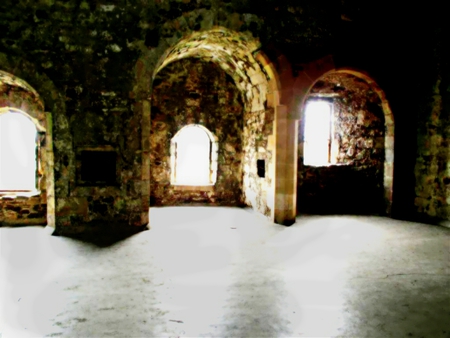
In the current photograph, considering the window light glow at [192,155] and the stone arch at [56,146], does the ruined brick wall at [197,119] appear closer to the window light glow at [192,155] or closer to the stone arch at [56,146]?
the stone arch at [56,146]

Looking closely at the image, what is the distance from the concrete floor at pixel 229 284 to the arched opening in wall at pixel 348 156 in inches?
87.5

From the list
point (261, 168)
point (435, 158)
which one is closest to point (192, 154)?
point (261, 168)

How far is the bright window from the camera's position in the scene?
8773mm

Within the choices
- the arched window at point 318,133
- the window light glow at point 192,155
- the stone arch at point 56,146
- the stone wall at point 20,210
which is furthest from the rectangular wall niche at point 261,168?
the window light glow at point 192,155

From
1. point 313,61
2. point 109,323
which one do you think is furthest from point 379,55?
point 109,323

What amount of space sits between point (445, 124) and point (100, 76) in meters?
5.87

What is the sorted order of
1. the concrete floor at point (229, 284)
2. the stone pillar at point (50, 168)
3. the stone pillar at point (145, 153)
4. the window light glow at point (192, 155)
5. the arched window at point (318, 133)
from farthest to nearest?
the window light glow at point (192, 155) < the arched window at point (318, 133) < the stone pillar at point (145, 153) < the stone pillar at point (50, 168) < the concrete floor at point (229, 284)

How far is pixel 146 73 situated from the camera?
17.9ft

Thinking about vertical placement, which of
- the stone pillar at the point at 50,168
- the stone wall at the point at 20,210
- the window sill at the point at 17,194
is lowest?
the stone wall at the point at 20,210

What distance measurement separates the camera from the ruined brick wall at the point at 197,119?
798 cm

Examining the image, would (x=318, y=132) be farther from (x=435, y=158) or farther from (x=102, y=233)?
(x=102, y=233)

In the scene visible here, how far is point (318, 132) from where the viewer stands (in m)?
9.25

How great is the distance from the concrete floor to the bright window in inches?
138

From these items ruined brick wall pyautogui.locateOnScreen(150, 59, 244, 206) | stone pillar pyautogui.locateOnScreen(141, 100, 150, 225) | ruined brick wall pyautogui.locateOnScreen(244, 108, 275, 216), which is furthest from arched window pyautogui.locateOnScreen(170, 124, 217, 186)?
stone pillar pyautogui.locateOnScreen(141, 100, 150, 225)
